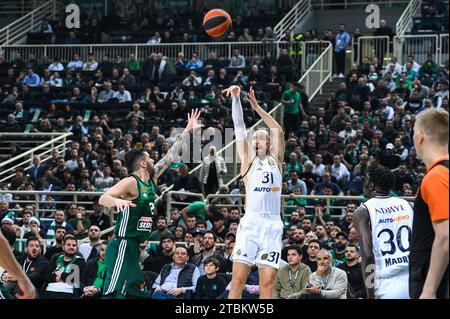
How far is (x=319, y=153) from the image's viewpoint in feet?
70.3

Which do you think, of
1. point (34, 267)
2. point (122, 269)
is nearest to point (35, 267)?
point (34, 267)

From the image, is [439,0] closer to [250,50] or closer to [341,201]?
[250,50]

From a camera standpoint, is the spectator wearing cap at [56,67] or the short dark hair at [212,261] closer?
the short dark hair at [212,261]

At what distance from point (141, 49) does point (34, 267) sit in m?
16.3

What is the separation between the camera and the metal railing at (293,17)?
30514mm

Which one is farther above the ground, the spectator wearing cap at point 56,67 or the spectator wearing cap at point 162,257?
the spectator wearing cap at point 56,67

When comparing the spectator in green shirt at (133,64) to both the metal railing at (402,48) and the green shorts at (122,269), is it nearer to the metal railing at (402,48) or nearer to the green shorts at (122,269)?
the metal railing at (402,48)

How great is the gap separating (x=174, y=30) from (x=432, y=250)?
26.4 meters

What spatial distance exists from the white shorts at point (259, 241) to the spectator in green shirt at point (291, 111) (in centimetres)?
1405

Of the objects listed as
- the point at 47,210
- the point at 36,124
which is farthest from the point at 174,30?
the point at 47,210

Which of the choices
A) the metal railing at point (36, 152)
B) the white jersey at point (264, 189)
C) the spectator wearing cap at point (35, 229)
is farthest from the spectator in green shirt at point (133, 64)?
the white jersey at point (264, 189)

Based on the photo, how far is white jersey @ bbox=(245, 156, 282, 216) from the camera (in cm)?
1023

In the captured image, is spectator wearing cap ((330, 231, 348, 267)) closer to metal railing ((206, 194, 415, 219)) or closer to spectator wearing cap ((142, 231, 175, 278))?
metal railing ((206, 194, 415, 219))

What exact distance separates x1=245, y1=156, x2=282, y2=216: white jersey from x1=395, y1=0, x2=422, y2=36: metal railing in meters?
18.9
